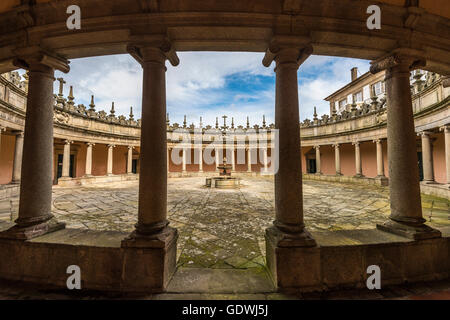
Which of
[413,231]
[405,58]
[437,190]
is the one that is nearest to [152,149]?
[413,231]

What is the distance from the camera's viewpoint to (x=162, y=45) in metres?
2.83

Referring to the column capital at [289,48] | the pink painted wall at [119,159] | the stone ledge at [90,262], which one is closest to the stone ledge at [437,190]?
the column capital at [289,48]

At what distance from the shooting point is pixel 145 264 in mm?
2559

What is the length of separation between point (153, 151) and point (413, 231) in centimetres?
436

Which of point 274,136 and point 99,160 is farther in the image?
point 99,160

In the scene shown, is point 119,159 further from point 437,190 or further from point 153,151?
point 437,190

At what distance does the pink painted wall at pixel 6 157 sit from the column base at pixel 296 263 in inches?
726

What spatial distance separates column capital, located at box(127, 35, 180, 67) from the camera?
9.28 ft

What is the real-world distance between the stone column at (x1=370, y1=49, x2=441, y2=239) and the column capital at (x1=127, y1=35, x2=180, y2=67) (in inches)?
155

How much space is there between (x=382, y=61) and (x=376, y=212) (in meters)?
5.25

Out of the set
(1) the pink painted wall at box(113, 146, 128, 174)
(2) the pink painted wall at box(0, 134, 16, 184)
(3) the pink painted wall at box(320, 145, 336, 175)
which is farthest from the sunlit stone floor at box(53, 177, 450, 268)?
(1) the pink painted wall at box(113, 146, 128, 174)

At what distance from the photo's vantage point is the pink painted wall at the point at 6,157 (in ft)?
40.1

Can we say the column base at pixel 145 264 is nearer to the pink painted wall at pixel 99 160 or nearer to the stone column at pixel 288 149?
the stone column at pixel 288 149

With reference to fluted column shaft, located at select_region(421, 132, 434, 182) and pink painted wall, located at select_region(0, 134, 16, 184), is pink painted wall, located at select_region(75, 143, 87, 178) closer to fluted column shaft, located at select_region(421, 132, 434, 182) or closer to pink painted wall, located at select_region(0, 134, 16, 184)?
pink painted wall, located at select_region(0, 134, 16, 184)
